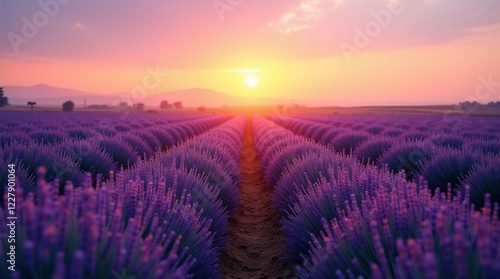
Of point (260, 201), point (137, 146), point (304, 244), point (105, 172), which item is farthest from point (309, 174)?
point (137, 146)

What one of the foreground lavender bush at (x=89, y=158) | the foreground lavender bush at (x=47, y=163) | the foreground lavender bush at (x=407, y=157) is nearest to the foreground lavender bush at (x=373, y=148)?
the foreground lavender bush at (x=407, y=157)

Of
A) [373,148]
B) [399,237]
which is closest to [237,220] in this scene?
[399,237]

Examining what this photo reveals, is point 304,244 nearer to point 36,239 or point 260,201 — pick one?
point 36,239

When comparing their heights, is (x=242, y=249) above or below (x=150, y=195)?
below

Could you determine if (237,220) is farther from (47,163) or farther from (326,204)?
(47,163)

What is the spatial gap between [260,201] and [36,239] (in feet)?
20.8

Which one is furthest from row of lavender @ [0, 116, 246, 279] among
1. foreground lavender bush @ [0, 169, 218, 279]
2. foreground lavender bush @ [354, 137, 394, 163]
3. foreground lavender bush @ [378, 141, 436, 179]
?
foreground lavender bush @ [354, 137, 394, 163]

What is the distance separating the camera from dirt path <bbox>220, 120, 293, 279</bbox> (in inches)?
177

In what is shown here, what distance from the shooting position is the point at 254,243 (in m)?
5.52

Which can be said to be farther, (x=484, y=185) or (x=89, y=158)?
(x=89, y=158)

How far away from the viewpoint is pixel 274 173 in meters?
8.20

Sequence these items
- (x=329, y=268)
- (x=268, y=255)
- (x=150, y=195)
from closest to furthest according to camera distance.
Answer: (x=329, y=268), (x=150, y=195), (x=268, y=255)

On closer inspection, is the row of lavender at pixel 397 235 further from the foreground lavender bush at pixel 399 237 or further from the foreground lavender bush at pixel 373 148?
the foreground lavender bush at pixel 373 148

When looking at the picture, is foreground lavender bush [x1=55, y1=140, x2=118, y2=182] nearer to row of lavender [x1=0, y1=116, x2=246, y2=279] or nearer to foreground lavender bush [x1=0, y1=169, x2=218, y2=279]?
row of lavender [x1=0, y1=116, x2=246, y2=279]
